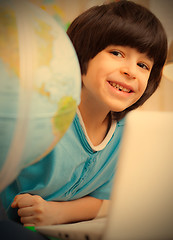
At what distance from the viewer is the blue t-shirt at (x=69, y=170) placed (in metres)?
0.71

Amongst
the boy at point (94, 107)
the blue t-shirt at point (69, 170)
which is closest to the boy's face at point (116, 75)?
the boy at point (94, 107)

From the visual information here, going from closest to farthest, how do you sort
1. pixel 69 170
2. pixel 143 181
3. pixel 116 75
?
1. pixel 143 181
2. pixel 116 75
3. pixel 69 170

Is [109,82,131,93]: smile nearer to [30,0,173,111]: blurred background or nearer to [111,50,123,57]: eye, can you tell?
[111,50,123,57]: eye

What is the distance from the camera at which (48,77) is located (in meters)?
0.38

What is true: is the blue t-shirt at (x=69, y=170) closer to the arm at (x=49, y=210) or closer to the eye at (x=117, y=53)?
the arm at (x=49, y=210)

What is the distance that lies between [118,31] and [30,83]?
35 centimetres

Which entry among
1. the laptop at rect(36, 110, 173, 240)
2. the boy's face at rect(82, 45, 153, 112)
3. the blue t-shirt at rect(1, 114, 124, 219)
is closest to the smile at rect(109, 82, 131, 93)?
the boy's face at rect(82, 45, 153, 112)

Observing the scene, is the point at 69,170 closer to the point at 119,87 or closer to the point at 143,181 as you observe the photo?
the point at 119,87

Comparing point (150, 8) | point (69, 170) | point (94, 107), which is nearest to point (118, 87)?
point (94, 107)

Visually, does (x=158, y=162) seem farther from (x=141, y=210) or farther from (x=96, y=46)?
(x=96, y=46)

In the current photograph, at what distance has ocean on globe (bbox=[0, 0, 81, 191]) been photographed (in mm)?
352

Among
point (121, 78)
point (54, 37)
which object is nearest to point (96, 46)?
point (121, 78)

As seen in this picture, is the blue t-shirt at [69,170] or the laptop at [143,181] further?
the blue t-shirt at [69,170]

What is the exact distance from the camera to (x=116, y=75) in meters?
0.61
